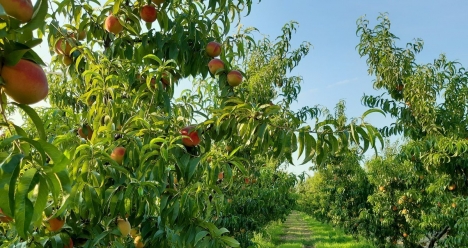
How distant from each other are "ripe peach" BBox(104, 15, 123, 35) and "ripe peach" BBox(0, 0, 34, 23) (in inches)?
43.5

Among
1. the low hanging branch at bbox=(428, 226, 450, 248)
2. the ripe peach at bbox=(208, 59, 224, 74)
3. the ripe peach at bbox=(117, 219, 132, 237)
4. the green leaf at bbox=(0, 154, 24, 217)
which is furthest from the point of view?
the low hanging branch at bbox=(428, 226, 450, 248)

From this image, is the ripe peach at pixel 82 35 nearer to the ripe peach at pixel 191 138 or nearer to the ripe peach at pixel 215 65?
the ripe peach at pixel 215 65

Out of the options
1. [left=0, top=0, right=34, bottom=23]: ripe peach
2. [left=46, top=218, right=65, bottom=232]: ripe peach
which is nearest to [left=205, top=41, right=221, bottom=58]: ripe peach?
[left=46, top=218, right=65, bottom=232]: ripe peach

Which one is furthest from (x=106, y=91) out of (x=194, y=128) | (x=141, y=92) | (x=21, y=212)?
(x=21, y=212)

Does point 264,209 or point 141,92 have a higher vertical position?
point 141,92

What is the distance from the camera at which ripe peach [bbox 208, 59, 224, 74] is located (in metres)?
1.56

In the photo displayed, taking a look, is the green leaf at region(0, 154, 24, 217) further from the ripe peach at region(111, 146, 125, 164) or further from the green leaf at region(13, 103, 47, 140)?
the ripe peach at region(111, 146, 125, 164)

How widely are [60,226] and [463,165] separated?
4.30 m

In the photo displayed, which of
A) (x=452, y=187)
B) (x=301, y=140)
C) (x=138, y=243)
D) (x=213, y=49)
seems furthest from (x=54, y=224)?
(x=452, y=187)

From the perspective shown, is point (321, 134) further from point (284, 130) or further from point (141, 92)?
point (141, 92)

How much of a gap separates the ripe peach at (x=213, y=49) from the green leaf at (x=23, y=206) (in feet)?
3.93

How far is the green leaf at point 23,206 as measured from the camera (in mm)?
493

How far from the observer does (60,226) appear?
1.14 metres

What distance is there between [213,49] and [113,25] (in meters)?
0.45
